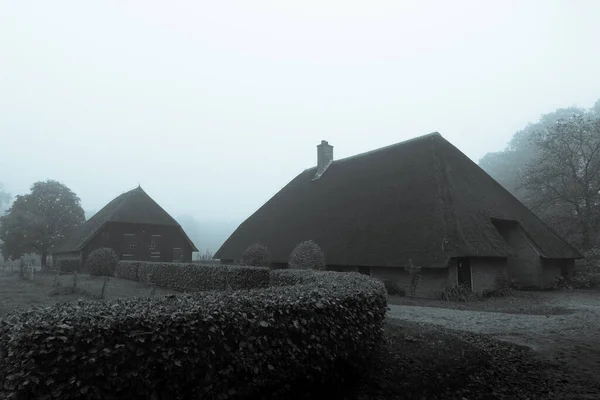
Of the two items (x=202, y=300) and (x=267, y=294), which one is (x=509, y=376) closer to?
(x=267, y=294)

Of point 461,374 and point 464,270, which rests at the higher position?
point 464,270

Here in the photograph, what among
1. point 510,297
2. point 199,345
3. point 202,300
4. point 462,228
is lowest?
point 510,297

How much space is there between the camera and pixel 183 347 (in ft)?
13.0

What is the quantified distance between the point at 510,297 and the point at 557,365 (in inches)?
469

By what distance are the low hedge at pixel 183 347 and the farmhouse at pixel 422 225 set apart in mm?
12680

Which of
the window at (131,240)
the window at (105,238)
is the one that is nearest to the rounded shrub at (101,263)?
the window at (105,238)

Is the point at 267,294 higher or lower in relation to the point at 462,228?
lower

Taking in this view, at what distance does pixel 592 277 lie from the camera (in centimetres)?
2195

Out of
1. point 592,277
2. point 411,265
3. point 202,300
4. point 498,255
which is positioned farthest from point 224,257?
point 202,300

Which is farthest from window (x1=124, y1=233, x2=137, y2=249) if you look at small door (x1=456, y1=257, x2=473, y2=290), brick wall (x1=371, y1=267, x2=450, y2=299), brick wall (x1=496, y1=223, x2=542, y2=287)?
brick wall (x1=496, y1=223, x2=542, y2=287)

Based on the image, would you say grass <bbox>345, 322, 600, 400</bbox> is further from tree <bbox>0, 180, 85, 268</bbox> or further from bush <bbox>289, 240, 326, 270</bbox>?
tree <bbox>0, 180, 85, 268</bbox>

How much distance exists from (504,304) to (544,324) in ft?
16.1

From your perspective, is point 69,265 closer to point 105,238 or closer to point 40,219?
point 105,238

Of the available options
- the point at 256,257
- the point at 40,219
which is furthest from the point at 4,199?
the point at 256,257
